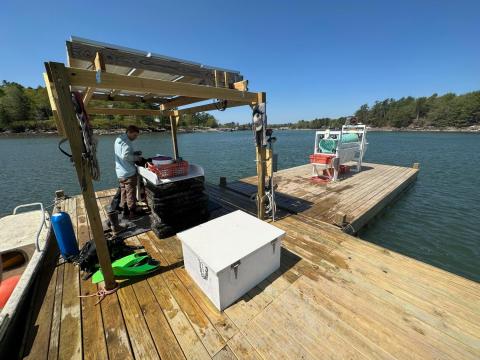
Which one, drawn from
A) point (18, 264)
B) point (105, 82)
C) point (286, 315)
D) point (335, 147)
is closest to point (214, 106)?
point (105, 82)

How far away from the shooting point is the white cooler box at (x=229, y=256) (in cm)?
225

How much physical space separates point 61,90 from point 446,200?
12073mm

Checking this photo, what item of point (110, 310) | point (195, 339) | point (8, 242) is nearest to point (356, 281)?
point (195, 339)

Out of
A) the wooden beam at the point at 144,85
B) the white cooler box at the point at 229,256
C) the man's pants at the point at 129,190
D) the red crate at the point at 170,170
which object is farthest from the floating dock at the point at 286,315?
the wooden beam at the point at 144,85

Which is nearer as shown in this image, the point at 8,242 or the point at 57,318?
the point at 57,318

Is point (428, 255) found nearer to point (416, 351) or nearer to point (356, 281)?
point (356, 281)

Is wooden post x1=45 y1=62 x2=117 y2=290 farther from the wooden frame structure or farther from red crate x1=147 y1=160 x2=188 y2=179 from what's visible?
red crate x1=147 y1=160 x2=188 y2=179

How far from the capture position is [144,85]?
2.38 metres

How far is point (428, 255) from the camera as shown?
4945 millimetres

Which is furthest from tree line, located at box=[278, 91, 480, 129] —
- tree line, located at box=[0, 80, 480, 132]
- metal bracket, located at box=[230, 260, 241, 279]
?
metal bracket, located at box=[230, 260, 241, 279]

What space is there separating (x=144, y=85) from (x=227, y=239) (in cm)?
222

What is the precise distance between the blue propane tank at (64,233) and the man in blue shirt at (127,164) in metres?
1.38

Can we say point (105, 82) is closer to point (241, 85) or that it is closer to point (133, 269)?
point (241, 85)

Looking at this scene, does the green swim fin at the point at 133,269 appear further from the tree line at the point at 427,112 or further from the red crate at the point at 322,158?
the tree line at the point at 427,112
